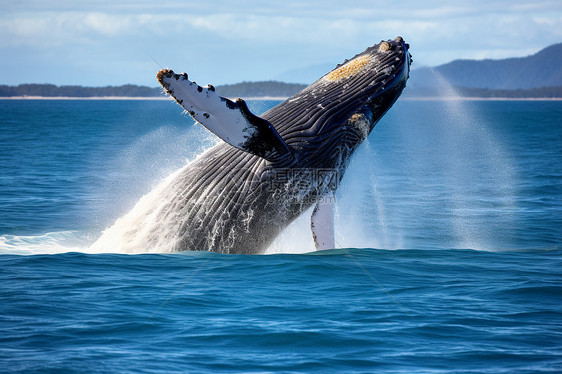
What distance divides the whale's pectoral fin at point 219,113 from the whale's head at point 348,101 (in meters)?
1.10

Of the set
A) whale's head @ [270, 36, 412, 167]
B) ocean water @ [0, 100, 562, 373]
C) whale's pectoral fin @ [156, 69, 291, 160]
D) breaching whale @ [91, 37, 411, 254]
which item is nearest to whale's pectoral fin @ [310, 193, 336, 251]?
breaching whale @ [91, 37, 411, 254]

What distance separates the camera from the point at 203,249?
9.72 meters

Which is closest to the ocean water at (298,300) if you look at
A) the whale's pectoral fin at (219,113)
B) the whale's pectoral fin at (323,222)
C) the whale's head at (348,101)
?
the whale's pectoral fin at (323,222)

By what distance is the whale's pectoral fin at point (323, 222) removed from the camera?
9867mm

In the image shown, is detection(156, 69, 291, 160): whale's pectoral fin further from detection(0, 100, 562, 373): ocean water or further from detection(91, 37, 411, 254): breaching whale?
detection(0, 100, 562, 373): ocean water

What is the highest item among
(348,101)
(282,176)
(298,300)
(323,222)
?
(348,101)

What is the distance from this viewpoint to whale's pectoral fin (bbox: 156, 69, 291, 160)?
25.3 ft

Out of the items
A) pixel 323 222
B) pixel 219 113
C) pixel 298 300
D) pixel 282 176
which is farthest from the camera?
pixel 323 222

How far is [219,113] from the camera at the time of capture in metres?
8.01

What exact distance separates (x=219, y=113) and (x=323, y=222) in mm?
2615

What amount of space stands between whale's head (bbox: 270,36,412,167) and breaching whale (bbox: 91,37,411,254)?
0.01 m

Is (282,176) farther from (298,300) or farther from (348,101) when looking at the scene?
(298,300)

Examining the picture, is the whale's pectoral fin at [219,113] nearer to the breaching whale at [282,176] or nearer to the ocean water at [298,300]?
the breaching whale at [282,176]

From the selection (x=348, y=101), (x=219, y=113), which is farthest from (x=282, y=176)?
(x=219, y=113)
